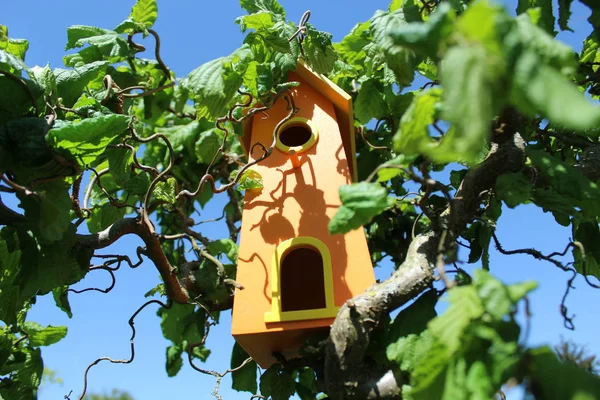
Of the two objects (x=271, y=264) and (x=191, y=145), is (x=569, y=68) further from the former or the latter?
(x=191, y=145)

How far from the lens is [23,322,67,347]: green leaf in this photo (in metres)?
2.10

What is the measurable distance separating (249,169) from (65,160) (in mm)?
732

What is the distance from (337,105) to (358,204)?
1.23m

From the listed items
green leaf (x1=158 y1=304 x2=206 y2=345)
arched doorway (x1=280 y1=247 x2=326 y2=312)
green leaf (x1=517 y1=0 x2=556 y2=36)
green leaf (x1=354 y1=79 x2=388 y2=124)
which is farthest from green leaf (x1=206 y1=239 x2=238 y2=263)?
green leaf (x1=517 y1=0 x2=556 y2=36)

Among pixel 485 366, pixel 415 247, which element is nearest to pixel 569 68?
pixel 485 366

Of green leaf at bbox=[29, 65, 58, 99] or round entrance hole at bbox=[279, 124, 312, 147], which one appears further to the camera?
round entrance hole at bbox=[279, 124, 312, 147]

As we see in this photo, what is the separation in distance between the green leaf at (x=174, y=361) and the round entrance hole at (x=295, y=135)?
1.13 meters

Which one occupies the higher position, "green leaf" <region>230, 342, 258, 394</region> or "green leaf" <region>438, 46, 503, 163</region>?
"green leaf" <region>230, 342, 258, 394</region>

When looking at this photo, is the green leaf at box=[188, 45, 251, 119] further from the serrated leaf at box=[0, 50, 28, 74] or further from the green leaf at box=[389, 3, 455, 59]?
the green leaf at box=[389, 3, 455, 59]

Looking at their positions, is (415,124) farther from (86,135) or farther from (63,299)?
(63,299)

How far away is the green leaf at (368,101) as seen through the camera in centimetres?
222

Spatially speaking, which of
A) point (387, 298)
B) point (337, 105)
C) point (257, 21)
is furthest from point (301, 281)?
point (257, 21)

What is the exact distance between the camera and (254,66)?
6.20 feet

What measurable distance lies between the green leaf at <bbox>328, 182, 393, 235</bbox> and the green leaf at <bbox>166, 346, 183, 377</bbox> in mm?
1866
